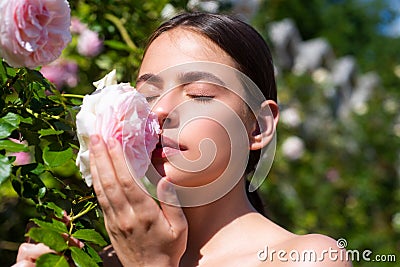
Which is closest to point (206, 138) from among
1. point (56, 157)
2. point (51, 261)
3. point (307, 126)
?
point (56, 157)

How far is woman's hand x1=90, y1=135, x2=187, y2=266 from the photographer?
113cm

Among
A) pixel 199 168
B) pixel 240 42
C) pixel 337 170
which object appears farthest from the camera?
pixel 337 170

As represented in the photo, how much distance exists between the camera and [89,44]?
2488mm

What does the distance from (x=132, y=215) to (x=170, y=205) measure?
0.07 m

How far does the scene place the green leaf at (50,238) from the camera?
105 cm

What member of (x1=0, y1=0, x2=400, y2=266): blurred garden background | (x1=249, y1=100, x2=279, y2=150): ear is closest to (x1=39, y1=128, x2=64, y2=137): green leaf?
(x1=249, y1=100, x2=279, y2=150): ear

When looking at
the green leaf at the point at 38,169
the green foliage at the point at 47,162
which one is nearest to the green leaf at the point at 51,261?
the green foliage at the point at 47,162

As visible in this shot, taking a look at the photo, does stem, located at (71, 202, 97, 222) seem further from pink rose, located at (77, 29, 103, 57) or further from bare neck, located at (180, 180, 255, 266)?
pink rose, located at (77, 29, 103, 57)

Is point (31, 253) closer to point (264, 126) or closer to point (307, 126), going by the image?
point (264, 126)

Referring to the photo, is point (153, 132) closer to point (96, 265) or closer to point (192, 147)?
point (192, 147)

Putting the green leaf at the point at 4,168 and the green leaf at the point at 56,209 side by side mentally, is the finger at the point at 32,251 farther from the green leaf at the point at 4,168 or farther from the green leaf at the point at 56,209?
the green leaf at the point at 4,168

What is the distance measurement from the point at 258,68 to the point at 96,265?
615mm

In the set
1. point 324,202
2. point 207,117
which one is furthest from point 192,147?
point 324,202

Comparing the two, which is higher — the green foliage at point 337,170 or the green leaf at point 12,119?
the green leaf at point 12,119
